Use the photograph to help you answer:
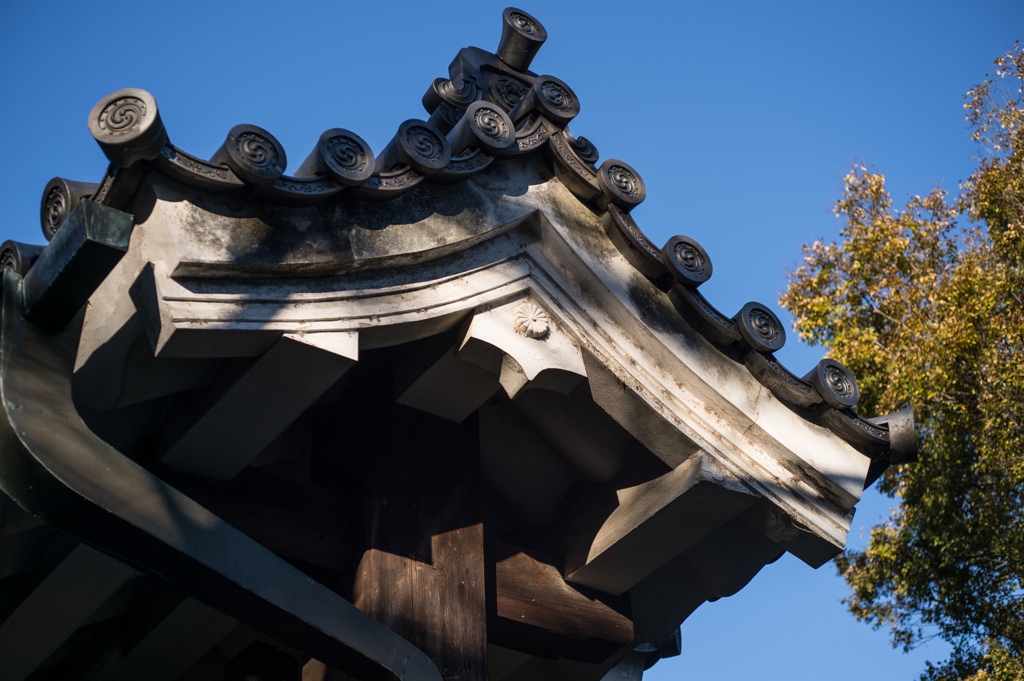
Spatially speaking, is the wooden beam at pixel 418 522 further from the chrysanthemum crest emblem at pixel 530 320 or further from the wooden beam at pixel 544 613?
the chrysanthemum crest emblem at pixel 530 320

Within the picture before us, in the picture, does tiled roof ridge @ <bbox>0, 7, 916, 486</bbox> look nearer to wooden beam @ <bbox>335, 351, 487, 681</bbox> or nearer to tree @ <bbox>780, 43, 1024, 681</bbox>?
wooden beam @ <bbox>335, 351, 487, 681</bbox>

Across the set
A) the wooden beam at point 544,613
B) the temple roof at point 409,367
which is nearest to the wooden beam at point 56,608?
the temple roof at point 409,367

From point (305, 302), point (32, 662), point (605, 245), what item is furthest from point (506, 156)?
point (32, 662)

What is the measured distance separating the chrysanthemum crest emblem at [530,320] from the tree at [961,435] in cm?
705

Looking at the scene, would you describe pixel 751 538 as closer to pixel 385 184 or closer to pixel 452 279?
pixel 452 279

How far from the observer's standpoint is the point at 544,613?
3219 mm

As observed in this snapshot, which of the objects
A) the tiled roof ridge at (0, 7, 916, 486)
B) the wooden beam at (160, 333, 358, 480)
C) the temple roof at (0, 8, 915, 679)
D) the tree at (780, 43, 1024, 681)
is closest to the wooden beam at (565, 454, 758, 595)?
the temple roof at (0, 8, 915, 679)

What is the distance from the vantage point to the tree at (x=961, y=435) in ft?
29.8

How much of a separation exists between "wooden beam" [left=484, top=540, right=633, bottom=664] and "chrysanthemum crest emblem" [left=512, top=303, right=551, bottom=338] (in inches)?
33.2

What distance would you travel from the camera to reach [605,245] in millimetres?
3037

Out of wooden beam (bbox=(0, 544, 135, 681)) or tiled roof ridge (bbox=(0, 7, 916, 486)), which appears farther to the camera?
wooden beam (bbox=(0, 544, 135, 681))

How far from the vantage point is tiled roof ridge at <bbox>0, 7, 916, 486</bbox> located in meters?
2.27

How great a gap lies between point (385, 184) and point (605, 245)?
783 millimetres

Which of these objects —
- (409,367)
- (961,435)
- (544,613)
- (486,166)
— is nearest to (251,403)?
(409,367)
